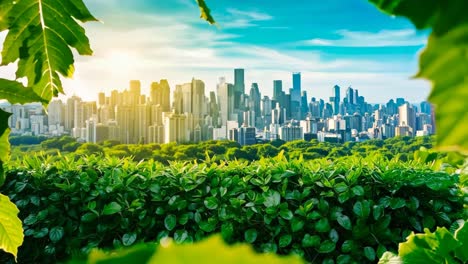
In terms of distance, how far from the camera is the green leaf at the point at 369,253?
370cm

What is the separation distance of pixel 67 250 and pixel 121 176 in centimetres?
76

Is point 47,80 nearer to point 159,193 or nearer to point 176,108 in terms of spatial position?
point 159,193

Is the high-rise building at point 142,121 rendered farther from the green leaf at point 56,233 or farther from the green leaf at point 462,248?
the green leaf at point 462,248

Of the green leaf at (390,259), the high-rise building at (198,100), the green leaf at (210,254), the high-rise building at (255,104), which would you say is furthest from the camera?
the high-rise building at (255,104)

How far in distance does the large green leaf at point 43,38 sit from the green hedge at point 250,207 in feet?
10.00

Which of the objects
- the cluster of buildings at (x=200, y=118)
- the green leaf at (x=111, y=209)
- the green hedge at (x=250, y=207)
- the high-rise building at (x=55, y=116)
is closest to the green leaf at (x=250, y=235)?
the green hedge at (x=250, y=207)

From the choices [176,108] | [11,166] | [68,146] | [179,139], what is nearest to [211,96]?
[176,108]

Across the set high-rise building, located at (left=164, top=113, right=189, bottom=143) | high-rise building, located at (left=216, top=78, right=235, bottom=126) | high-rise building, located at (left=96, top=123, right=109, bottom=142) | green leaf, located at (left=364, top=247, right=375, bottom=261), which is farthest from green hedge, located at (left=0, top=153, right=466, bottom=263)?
high-rise building, located at (left=216, top=78, right=235, bottom=126)

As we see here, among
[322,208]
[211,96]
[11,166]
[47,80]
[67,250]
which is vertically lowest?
[67,250]

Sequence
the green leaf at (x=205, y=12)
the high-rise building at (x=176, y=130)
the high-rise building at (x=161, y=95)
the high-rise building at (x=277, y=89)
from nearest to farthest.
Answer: the green leaf at (x=205, y=12) → the high-rise building at (x=176, y=130) → the high-rise building at (x=161, y=95) → the high-rise building at (x=277, y=89)

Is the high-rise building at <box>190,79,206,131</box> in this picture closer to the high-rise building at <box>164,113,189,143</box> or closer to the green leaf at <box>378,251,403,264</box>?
the high-rise building at <box>164,113,189,143</box>

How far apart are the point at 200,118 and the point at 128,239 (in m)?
18.5

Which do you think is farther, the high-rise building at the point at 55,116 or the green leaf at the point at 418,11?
the high-rise building at the point at 55,116

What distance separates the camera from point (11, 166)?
459cm
